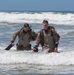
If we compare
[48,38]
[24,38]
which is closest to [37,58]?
[48,38]

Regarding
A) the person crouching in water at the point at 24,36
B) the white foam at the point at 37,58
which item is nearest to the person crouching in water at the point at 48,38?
the white foam at the point at 37,58

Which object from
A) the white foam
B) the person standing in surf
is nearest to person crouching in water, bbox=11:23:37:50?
the person standing in surf

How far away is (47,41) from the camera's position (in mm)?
11328

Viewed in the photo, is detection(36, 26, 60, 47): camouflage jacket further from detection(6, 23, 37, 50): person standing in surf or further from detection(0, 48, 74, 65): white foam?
detection(6, 23, 37, 50): person standing in surf

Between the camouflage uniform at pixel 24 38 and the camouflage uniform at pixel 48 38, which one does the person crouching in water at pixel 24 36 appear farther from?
the camouflage uniform at pixel 48 38

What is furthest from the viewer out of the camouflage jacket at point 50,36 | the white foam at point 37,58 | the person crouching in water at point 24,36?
the person crouching in water at point 24,36

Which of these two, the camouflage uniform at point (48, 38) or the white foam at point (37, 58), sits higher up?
the camouflage uniform at point (48, 38)

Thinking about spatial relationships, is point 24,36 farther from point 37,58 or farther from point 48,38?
point 37,58

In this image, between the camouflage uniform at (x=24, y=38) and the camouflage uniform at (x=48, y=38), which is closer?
the camouflage uniform at (x=48, y=38)

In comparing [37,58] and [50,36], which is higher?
[50,36]

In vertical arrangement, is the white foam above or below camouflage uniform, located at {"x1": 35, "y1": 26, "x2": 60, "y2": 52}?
below

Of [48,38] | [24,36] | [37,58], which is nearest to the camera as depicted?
[37,58]

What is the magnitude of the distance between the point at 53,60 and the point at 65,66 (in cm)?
63

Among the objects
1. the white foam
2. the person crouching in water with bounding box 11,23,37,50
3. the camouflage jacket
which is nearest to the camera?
the white foam
